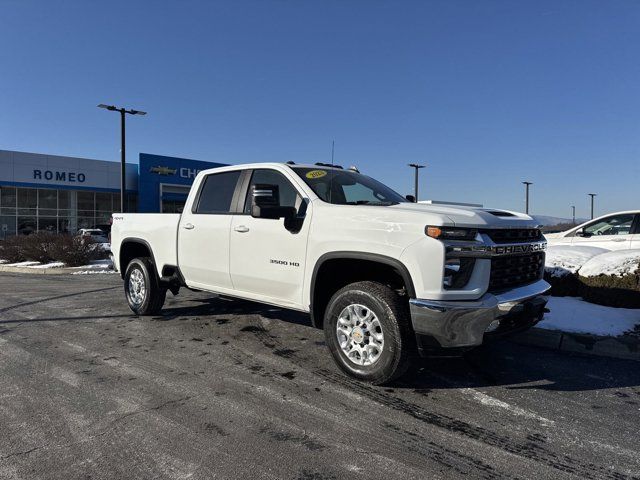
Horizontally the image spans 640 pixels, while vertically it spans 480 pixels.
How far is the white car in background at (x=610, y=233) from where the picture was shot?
10.4 metres

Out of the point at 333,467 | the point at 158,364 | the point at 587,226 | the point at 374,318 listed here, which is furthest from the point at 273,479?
the point at 587,226

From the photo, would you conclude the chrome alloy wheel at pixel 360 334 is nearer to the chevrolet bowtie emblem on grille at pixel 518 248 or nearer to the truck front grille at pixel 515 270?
the truck front grille at pixel 515 270

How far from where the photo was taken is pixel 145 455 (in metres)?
2.91

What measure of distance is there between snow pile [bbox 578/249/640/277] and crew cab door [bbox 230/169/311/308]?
4871 millimetres

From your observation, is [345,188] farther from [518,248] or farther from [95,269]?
[95,269]

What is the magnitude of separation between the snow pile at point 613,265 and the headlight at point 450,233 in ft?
14.4

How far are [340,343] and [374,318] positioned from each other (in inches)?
18.0

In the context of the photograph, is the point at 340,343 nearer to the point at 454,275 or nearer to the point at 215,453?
the point at 454,275

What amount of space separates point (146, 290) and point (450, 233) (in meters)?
4.61

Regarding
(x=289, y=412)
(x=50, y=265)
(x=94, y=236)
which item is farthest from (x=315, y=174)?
(x=94, y=236)

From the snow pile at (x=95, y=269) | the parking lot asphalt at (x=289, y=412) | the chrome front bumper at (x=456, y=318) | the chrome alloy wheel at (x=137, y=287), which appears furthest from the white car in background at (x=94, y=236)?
the chrome front bumper at (x=456, y=318)

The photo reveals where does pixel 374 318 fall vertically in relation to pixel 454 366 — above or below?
above

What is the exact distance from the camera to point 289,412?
139 inches

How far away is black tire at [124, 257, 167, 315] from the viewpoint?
260 inches
